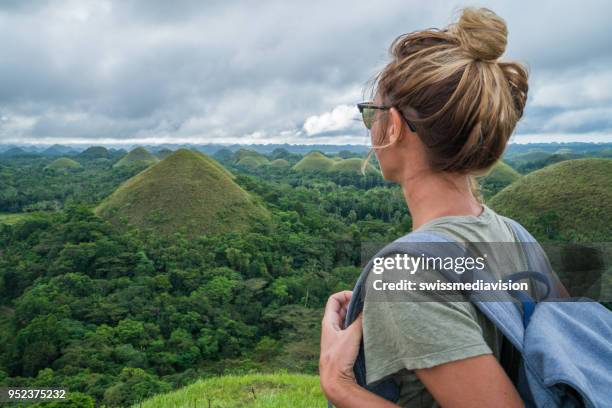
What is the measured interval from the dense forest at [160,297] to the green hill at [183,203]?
0.76m

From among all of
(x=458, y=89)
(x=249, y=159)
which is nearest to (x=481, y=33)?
(x=458, y=89)

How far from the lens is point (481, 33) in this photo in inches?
33.0

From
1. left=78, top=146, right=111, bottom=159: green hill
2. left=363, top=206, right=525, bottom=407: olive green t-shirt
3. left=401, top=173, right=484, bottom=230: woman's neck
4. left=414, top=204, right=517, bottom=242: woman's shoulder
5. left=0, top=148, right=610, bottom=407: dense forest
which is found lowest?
left=0, top=148, right=610, bottom=407: dense forest

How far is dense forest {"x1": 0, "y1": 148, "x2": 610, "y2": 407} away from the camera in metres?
12.1

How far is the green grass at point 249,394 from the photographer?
349 cm

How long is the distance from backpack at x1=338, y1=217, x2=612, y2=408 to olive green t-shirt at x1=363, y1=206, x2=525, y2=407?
0.09ft

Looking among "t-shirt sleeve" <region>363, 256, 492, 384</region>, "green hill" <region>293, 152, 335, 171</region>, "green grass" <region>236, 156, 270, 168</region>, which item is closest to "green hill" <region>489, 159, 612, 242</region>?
"t-shirt sleeve" <region>363, 256, 492, 384</region>

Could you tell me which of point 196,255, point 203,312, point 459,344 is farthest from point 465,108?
point 196,255

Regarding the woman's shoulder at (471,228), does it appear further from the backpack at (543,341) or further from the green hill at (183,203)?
the green hill at (183,203)

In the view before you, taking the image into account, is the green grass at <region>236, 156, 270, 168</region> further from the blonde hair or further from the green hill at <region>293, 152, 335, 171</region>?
the blonde hair

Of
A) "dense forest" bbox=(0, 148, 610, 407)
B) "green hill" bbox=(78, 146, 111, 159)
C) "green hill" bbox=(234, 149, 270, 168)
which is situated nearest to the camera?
"dense forest" bbox=(0, 148, 610, 407)

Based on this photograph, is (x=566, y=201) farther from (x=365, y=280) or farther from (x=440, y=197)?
(x=365, y=280)

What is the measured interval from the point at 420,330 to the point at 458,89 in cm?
42

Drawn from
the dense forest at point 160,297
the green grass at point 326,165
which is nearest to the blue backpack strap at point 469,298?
the dense forest at point 160,297
